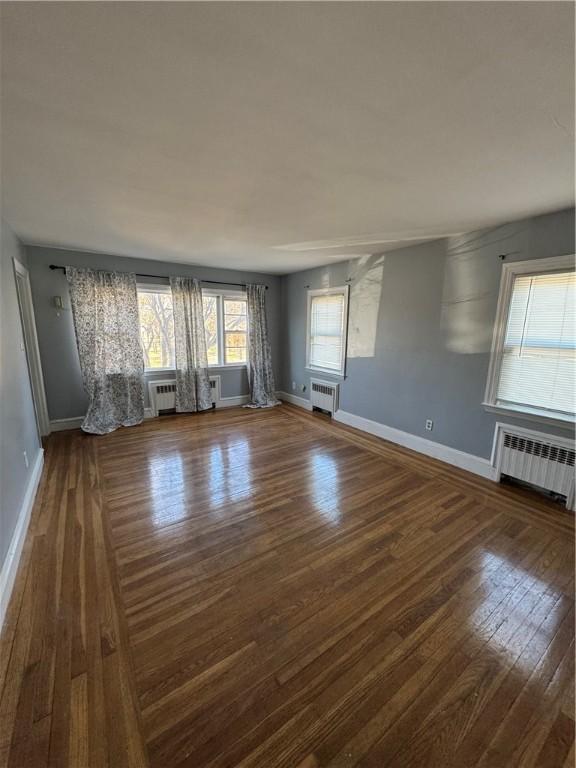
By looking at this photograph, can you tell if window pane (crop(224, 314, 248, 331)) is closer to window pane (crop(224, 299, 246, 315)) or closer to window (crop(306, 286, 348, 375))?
window pane (crop(224, 299, 246, 315))

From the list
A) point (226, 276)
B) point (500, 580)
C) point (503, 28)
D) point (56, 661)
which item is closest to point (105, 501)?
point (56, 661)

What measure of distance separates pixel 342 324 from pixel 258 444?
86.8 inches

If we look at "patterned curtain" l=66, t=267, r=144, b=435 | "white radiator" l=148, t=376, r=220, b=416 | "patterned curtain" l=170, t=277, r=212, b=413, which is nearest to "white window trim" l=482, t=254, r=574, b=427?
"patterned curtain" l=170, t=277, r=212, b=413

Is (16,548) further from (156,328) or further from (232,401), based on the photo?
(232,401)

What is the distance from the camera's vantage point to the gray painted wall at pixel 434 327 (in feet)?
9.31

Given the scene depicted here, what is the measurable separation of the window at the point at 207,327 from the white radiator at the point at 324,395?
4.78ft

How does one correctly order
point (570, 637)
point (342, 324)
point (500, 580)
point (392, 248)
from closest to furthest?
point (570, 637)
point (500, 580)
point (392, 248)
point (342, 324)

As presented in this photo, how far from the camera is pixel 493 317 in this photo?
9.52 feet

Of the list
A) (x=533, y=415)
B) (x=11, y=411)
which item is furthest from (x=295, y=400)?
(x=11, y=411)

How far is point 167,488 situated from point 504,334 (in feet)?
→ 11.5

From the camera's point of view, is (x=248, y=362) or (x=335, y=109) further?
(x=248, y=362)

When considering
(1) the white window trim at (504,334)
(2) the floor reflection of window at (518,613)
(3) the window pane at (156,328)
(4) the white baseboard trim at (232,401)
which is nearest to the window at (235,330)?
(4) the white baseboard trim at (232,401)

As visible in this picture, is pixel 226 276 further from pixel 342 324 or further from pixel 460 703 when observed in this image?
pixel 460 703

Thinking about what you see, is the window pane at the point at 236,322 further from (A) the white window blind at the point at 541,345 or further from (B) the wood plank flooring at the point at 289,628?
(A) the white window blind at the point at 541,345
